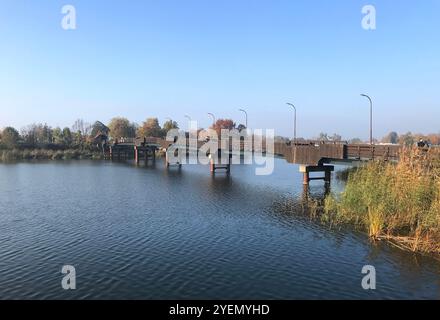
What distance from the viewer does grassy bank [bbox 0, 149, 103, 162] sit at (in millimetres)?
103375

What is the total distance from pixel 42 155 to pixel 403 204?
105542 mm

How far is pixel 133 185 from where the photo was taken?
48.7m

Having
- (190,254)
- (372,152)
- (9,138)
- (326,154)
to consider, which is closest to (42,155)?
(9,138)

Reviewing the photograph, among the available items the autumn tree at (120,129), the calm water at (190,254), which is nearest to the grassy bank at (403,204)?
the calm water at (190,254)

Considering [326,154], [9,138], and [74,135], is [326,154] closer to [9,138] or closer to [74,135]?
[9,138]

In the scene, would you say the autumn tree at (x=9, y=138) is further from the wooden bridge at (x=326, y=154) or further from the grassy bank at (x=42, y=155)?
the wooden bridge at (x=326, y=154)

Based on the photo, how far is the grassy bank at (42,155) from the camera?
103 meters

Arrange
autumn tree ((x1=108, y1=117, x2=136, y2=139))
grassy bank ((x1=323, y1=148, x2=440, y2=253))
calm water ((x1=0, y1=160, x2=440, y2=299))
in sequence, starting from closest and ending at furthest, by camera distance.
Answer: calm water ((x1=0, y1=160, x2=440, y2=299)) → grassy bank ((x1=323, y1=148, x2=440, y2=253)) → autumn tree ((x1=108, y1=117, x2=136, y2=139))

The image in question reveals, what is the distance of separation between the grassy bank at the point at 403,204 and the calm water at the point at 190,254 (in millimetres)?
1649

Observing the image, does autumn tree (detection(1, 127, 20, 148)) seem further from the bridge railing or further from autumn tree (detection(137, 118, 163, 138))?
the bridge railing

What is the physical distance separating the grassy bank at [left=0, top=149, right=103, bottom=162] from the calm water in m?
76.4

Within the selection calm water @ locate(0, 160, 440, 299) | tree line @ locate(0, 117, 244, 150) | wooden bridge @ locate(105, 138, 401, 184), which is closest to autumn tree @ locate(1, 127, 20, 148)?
tree line @ locate(0, 117, 244, 150)

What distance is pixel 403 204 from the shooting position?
23016mm

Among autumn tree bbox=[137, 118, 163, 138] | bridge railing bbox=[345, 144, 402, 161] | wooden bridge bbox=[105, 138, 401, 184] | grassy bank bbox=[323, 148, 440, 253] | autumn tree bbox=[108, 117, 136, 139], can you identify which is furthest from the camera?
autumn tree bbox=[108, 117, 136, 139]
